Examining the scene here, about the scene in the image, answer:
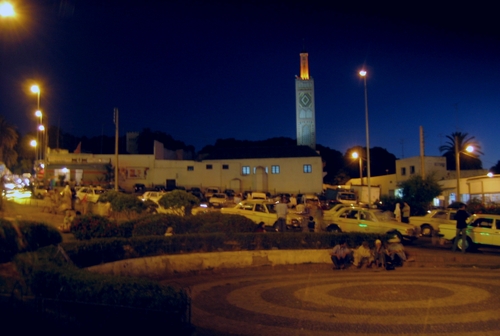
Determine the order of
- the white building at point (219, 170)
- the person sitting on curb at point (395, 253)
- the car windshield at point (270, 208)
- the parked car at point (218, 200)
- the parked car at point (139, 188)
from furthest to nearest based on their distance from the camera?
the white building at point (219, 170), the parked car at point (139, 188), the parked car at point (218, 200), the car windshield at point (270, 208), the person sitting on curb at point (395, 253)

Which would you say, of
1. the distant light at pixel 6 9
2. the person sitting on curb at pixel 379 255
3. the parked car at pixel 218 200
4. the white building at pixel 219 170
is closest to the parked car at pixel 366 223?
the person sitting on curb at pixel 379 255

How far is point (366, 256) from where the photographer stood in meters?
17.5

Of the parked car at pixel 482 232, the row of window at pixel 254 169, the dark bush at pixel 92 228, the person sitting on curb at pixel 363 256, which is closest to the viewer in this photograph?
the person sitting on curb at pixel 363 256

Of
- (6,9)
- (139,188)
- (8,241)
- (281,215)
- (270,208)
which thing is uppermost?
(6,9)

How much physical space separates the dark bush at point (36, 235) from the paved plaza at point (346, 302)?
3.81 metres

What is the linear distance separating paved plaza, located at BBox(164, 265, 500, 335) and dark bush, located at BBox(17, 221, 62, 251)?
12.5 feet

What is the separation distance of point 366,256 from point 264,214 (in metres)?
9.42

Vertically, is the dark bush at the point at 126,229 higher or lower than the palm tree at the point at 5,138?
lower

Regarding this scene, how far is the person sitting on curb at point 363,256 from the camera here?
57.5 ft

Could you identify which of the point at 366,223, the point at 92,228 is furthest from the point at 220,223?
the point at 366,223

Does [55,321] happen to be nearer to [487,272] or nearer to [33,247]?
[33,247]

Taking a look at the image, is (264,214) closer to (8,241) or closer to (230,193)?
(8,241)

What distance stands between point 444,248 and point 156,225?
39.2 ft

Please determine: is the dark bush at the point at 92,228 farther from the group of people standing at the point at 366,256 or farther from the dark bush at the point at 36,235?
the group of people standing at the point at 366,256
